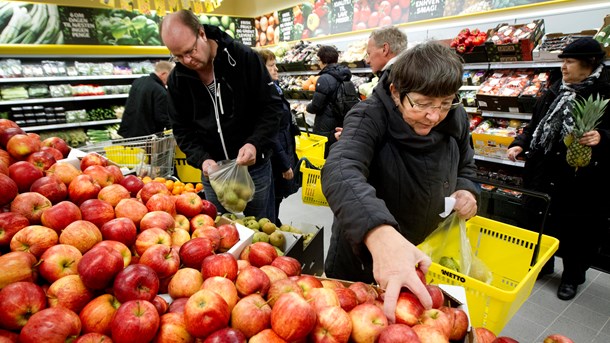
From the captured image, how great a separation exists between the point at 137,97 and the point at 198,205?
122 inches

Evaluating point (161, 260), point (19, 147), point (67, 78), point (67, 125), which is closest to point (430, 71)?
point (161, 260)

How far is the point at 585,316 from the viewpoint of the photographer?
2.69 meters

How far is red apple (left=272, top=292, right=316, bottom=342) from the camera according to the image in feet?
2.62

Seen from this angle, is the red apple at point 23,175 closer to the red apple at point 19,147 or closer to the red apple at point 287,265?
the red apple at point 19,147

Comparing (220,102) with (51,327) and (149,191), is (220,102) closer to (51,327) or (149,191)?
(149,191)

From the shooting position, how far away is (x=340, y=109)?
4.81m

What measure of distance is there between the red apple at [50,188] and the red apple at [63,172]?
3.4 inches

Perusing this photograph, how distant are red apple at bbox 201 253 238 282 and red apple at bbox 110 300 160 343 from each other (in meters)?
0.22

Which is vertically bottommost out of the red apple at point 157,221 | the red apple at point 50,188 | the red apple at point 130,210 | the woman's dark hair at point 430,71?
the red apple at point 157,221

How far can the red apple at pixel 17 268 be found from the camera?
0.93 m

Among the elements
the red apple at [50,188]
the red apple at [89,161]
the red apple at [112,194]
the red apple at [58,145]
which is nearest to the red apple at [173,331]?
the red apple at [112,194]

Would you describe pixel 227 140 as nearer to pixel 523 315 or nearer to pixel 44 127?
pixel 523 315

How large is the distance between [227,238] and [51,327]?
0.62 meters

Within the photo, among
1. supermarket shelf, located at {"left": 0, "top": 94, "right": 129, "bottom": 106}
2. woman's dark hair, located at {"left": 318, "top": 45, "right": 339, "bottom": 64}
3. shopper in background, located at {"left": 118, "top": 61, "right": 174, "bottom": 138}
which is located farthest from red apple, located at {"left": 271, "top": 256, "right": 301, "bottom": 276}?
supermarket shelf, located at {"left": 0, "top": 94, "right": 129, "bottom": 106}
